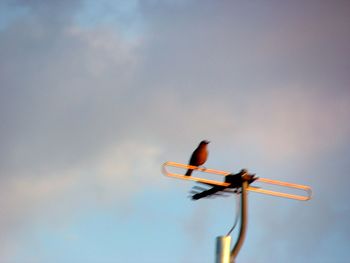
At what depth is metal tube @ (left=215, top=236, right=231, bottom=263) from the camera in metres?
6.94

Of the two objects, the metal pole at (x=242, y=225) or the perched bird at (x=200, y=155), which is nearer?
the metal pole at (x=242, y=225)

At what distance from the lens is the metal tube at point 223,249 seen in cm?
694

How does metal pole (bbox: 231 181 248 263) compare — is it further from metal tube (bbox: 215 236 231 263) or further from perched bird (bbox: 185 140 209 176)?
perched bird (bbox: 185 140 209 176)

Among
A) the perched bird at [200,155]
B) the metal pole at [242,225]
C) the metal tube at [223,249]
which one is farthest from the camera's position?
the perched bird at [200,155]

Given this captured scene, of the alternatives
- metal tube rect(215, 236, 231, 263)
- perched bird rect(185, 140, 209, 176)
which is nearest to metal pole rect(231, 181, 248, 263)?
metal tube rect(215, 236, 231, 263)

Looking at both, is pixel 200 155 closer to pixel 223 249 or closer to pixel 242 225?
pixel 242 225

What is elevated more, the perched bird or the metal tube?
the perched bird

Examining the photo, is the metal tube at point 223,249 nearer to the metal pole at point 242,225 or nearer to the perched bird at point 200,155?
the metal pole at point 242,225

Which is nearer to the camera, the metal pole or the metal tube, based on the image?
the metal tube

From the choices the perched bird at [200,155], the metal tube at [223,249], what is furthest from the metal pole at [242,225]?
the perched bird at [200,155]

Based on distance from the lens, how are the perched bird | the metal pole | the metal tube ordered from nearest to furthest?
the metal tube < the metal pole < the perched bird

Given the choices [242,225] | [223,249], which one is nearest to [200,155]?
[242,225]

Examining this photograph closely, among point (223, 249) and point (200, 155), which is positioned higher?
point (200, 155)

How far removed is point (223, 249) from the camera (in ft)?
22.9
